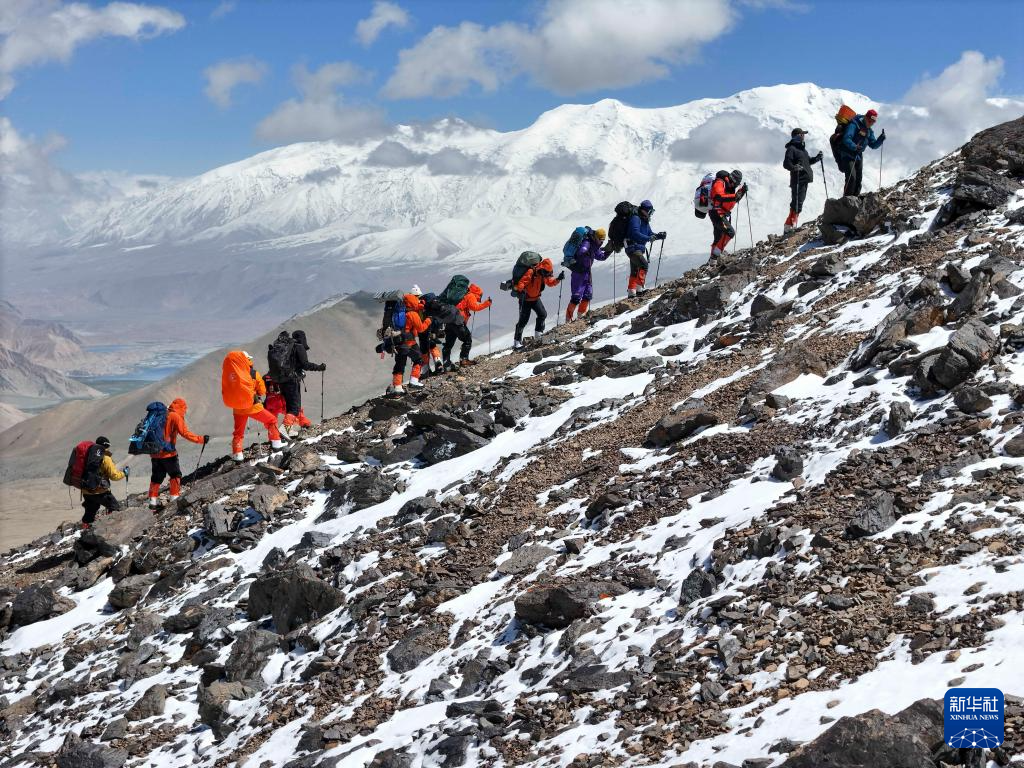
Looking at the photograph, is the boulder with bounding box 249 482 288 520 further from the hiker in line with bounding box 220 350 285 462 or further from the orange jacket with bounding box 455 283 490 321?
the orange jacket with bounding box 455 283 490 321

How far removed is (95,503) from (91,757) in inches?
365

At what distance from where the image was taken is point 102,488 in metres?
18.3

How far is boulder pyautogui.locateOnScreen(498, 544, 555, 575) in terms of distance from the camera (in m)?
10.5

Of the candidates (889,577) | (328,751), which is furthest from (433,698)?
(889,577)

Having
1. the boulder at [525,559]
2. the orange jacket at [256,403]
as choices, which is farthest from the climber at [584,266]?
the boulder at [525,559]

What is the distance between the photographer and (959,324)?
38.4 ft

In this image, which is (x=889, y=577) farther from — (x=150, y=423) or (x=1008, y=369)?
(x=150, y=423)

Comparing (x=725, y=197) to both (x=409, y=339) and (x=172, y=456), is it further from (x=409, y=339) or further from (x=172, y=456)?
(x=172, y=456)

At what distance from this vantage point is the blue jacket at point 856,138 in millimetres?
20609

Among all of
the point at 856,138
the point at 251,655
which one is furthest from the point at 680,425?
the point at 856,138

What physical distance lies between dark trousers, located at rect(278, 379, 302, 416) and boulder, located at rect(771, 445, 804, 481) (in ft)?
38.4

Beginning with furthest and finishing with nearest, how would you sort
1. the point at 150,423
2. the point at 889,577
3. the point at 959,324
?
the point at 150,423
the point at 959,324
the point at 889,577

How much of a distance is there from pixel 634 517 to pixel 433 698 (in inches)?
126

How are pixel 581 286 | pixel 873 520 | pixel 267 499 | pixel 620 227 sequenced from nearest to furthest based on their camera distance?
pixel 873 520 < pixel 267 499 < pixel 620 227 < pixel 581 286
